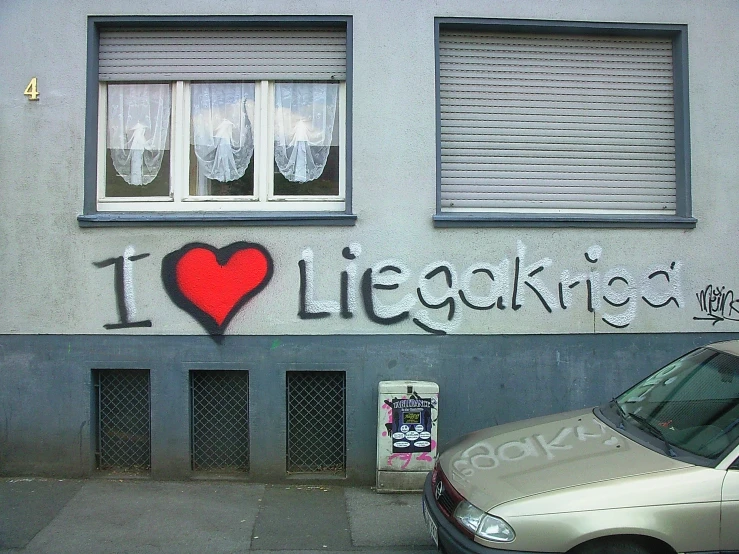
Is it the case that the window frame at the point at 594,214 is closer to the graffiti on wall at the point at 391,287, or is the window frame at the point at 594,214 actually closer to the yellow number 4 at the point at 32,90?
the graffiti on wall at the point at 391,287

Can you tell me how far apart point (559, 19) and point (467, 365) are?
11.4 feet

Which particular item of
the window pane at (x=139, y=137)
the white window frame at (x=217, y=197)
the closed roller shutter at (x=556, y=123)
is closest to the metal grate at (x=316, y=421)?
the white window frame at (x=217, y=197)

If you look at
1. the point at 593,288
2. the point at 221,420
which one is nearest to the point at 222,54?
the point at 221,420

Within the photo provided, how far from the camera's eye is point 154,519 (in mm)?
5430

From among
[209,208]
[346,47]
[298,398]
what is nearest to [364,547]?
[298,398]

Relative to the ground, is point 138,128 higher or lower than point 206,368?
higher

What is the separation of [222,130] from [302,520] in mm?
3748

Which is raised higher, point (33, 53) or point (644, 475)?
point (33, 53)

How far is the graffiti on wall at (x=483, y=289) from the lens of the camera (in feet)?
21.1

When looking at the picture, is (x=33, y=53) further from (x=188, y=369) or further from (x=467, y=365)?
(x=467, y=365)

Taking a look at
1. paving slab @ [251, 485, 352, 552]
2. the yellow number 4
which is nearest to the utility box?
paving slab @ [251, 485, 352, 552]

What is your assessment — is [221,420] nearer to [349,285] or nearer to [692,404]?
[349,285]

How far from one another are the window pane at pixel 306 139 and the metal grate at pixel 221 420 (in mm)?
1912

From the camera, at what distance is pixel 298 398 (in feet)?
21.6
